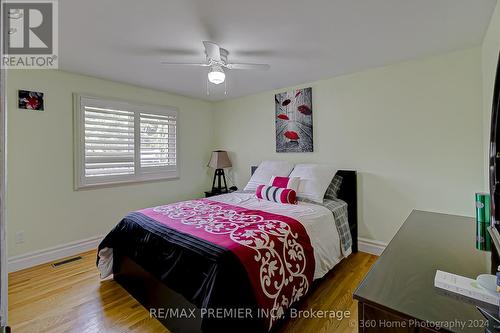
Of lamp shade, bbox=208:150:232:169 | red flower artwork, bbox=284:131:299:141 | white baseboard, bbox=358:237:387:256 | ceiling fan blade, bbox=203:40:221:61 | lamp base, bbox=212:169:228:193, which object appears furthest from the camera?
lamp base, bbox=212:169:228:193

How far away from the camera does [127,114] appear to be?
3.44 metres

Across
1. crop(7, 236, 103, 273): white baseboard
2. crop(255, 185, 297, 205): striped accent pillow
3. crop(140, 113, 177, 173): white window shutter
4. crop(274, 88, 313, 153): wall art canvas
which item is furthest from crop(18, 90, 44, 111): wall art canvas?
crop(274, 88, 313, 153): wall art canvas

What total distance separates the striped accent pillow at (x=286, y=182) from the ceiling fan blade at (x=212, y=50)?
5.13 ft

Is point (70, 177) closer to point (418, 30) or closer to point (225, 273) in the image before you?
point (225, 273)

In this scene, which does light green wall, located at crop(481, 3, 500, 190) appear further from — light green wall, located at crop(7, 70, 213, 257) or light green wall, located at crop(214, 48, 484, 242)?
light green wall, located at crop(7, 70, 213, 257)

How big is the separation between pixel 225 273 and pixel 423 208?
2.33 m

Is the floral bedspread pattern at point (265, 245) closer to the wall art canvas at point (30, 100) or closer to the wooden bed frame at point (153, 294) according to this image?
the wooden bed frame at point (153, 294)

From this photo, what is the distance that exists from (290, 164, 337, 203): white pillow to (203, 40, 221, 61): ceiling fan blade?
1.68m

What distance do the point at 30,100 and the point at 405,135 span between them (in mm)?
4173

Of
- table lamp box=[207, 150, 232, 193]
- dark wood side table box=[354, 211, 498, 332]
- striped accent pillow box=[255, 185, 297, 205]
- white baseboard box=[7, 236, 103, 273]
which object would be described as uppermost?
table lamp box=[207, 150, 232, 193]

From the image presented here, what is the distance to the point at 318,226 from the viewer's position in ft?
7.36

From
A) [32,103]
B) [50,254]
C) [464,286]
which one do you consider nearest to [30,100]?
[32,103]

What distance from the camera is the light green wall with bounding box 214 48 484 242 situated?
233cm

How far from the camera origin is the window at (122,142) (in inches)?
120
